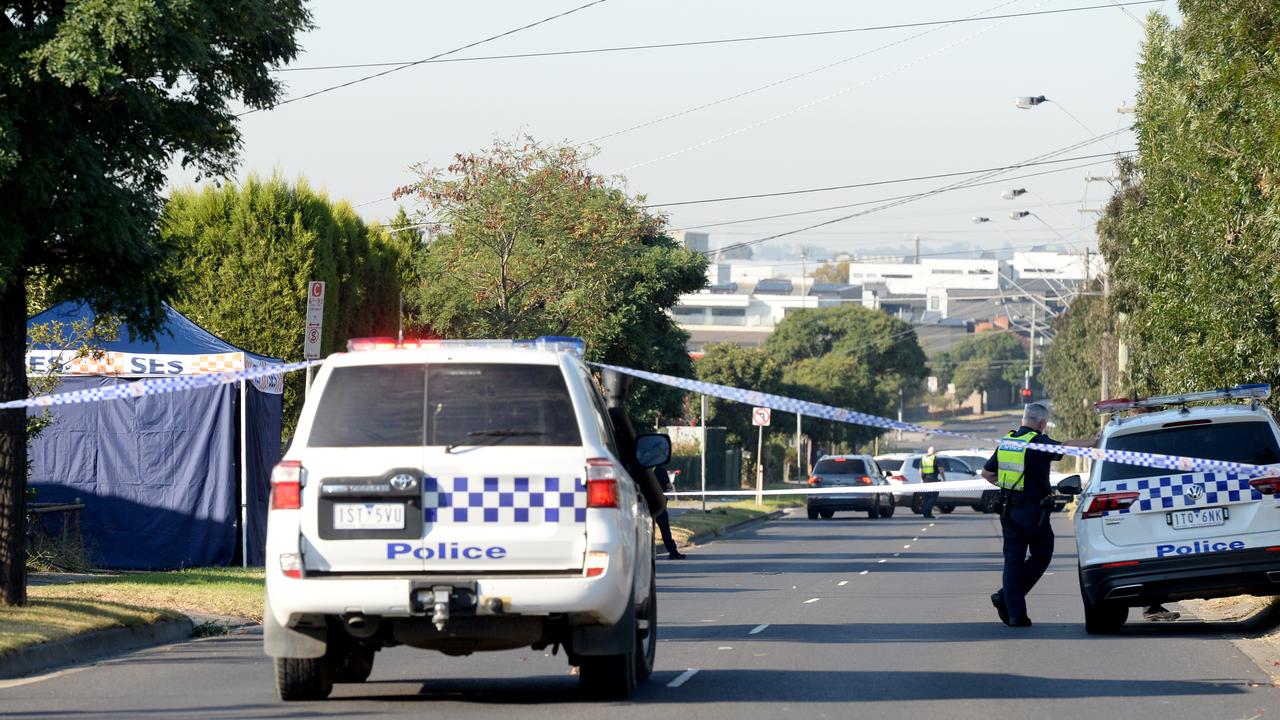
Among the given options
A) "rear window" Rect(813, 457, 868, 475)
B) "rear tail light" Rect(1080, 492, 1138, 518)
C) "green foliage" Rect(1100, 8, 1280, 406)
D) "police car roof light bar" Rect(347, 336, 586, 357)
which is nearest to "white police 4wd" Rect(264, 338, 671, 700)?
"police car roof light bar" Rect(347, 336, 586, 357)

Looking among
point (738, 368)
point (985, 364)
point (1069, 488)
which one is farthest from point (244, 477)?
point (985, 364)

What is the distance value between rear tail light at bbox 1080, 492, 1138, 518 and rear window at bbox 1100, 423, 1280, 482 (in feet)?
0.49

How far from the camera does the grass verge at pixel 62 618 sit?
12.5 m

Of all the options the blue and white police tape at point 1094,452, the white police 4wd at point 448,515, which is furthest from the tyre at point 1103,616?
the white police 4wd at point 448,515

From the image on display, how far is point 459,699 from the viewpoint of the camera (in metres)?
10.7

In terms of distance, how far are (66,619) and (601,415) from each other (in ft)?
18.3

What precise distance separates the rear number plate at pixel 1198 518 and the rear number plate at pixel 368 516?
7.75 m

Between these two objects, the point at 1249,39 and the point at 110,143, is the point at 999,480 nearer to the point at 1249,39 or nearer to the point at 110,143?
A: the point at 1249,39

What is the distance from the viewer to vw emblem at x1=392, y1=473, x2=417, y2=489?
30.5 feet

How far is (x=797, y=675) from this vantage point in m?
11.9

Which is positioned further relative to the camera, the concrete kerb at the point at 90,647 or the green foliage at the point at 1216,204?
the green foliage at the point at 1216,204

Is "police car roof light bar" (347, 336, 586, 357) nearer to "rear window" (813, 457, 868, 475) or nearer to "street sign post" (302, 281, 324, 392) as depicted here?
"street sign post" (302, 281, 324, 392)

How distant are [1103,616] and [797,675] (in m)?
4.33

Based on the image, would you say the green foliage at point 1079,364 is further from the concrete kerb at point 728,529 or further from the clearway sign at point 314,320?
the clearway sign at point 314,320
